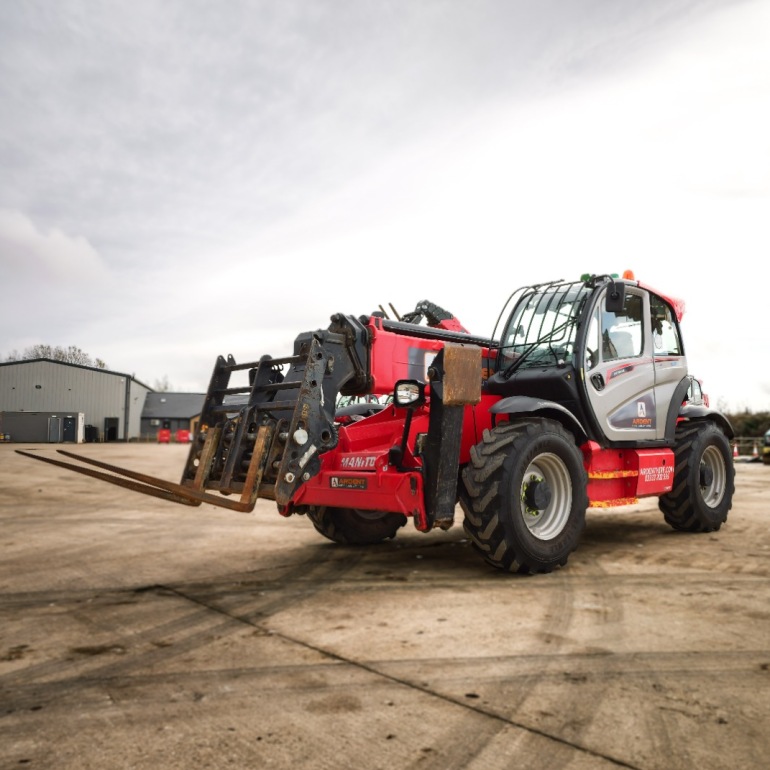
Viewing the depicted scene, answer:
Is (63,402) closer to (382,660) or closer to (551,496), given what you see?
(551,496)

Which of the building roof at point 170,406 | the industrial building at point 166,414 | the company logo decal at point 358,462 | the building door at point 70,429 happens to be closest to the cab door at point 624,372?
the company logo decal at point 358,462

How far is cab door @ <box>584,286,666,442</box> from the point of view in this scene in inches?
249

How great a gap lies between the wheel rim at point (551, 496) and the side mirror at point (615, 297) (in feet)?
4.86

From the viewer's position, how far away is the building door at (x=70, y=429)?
148 feet

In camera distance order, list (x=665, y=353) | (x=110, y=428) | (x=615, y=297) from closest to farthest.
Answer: (x=615, y=297) < (x=665, y=353) < (x=110, y=428)

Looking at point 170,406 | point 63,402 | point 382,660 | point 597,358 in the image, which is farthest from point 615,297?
point 170,406

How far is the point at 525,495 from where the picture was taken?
546 cm

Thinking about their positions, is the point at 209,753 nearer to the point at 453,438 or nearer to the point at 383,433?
the point at 453,438

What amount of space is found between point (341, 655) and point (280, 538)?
418cm

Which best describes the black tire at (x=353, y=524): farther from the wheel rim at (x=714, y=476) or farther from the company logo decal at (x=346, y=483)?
the wheel rim at (x=714, y=476)

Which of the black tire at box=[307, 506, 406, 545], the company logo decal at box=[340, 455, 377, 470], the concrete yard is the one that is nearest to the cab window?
the concrete yard

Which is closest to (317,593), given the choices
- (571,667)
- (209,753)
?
(571,667)

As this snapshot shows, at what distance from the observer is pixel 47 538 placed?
744cm

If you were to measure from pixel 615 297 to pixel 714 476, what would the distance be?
3166mm
